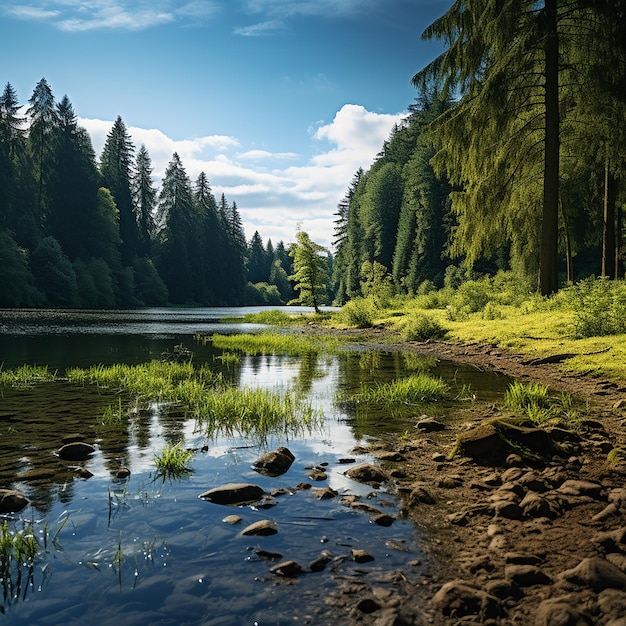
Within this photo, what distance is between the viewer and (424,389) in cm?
930

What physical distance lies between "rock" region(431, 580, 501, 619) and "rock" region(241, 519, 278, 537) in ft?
4.70

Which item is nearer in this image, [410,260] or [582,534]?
[582,534]

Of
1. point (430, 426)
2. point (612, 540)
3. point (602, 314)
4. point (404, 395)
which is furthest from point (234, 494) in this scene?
point (602, 314)

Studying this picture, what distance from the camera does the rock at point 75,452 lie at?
5.72 meters

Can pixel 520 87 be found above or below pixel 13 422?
above

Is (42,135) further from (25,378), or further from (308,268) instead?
(25,378)

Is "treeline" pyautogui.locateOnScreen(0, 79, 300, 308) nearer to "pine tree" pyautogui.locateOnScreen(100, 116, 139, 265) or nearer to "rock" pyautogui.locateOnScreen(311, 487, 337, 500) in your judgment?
"pine tree" pyautogui.locateOnScreen(100, 116, 139, 265)

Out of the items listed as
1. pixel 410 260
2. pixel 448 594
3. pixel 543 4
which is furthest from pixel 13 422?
pixel 410 260

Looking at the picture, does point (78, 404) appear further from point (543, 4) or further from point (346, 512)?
point (543, 4)

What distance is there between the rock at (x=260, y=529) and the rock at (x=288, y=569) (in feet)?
1.81

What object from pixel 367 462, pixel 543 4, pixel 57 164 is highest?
pixel 57 164

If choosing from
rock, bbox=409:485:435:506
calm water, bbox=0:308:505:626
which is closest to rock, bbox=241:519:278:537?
calm water, bbox=0:308:505:626

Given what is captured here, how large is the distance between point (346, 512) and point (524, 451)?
2276mm

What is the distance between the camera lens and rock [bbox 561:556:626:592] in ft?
9.11
